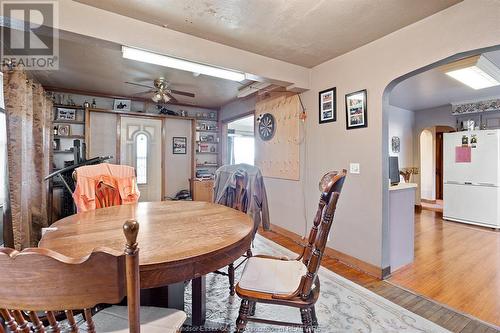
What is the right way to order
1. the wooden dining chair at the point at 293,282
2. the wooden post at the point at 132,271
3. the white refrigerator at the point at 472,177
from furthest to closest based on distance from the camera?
the white refrigerator at the point at 472,177, the wooden dining chair at the point at 293,282, the wooden post at the point at 132,271

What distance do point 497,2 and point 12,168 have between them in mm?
4480

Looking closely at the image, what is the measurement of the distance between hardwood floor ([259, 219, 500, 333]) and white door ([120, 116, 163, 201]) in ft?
13.0

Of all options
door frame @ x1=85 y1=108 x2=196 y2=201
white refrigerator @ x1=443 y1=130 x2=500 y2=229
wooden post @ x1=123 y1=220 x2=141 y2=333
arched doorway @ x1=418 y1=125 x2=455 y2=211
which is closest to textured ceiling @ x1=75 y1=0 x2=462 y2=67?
wooden post @ x1=123 y1=220 x2=141 y2=333

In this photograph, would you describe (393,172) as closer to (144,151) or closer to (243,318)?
(243,318)

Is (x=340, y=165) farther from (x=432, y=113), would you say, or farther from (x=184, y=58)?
(x=432, y=113)

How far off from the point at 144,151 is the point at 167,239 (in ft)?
14.5

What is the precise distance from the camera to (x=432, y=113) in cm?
574

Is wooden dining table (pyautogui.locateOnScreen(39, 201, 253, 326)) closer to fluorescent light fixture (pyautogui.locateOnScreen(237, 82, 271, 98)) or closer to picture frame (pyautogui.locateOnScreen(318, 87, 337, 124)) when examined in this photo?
picture frame (pyautogui.locateOnScreen(318, 87, 337, 124))

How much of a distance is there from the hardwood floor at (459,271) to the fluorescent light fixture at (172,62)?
9.39ft

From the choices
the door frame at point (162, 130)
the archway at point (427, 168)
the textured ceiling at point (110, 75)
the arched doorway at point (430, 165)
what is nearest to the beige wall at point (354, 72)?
the textured ceiling at point (110, 75)

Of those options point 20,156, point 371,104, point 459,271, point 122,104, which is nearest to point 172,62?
point 20,156

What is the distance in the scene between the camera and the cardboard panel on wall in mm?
3541

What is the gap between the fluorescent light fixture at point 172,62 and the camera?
7.07 feet

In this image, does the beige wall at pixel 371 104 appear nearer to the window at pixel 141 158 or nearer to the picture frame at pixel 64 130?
the window at pixel 141 158
